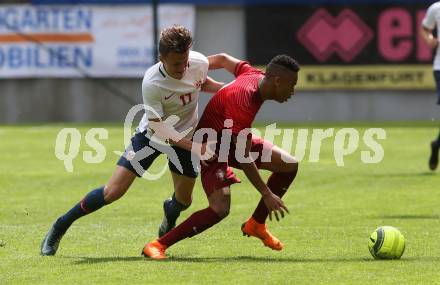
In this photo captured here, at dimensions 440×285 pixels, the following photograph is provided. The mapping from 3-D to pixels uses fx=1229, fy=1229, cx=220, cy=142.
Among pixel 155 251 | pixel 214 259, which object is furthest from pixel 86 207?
pixel 214 259

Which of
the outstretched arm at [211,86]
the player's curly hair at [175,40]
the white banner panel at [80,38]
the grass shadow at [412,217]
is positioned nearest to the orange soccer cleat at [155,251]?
the outstretched arm at [211,86]

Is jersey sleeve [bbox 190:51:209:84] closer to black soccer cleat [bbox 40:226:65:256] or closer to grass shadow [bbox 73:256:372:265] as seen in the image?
grass shadow [bbox 73:256:372:265]

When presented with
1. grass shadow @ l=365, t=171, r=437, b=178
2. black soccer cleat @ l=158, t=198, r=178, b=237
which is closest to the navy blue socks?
black soccer cleat @ l=158, t=198, r=178, b=237

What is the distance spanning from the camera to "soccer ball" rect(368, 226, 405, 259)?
31.8 feet

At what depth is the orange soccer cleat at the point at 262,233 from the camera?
10.2 meters

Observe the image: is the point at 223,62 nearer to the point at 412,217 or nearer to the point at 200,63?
the point at 200,63

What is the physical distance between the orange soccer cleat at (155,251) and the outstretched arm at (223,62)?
1.58 meters

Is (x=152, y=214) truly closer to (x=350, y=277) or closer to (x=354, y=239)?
(x=354, y=239)

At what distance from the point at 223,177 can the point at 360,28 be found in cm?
2124

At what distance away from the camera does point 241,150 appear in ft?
31.6

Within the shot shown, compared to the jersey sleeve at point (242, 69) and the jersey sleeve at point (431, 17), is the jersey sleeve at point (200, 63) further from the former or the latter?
the jersey sleeve at point (431, 17)

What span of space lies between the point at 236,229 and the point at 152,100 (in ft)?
8.55

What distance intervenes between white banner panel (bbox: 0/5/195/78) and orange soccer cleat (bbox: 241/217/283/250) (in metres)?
20.5

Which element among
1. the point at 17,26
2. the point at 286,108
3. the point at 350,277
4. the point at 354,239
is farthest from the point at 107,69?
the point at 350,277
